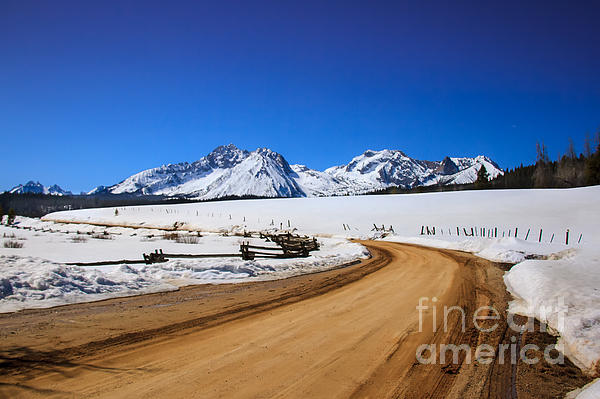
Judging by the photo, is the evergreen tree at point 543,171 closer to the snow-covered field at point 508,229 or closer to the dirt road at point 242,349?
the snow-covered field at point 508,229

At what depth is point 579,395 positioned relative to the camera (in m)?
3.86

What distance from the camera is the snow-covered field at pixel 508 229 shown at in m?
7.19

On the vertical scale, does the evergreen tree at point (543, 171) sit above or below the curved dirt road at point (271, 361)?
above

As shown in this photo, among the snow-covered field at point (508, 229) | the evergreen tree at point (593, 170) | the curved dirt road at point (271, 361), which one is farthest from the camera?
the evergreen tree at point (593, 170)

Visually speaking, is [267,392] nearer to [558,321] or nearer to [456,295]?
[558,321]

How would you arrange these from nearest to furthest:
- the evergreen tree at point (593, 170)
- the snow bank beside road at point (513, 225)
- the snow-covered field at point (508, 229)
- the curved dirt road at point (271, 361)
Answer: the curved dirt road at point (271, 361) → the snow-covered field at point (508, 229) → the snow bank beside road at point (513, 225) → the evergreen tree at point (593, 170)

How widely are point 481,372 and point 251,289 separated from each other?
7.05 metres

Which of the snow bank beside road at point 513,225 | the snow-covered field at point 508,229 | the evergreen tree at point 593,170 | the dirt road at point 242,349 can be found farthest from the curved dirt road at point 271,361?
the evergreen tree at point 593,170

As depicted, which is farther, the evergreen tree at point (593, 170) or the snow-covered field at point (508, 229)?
the evergreen tree at point (593, 170)

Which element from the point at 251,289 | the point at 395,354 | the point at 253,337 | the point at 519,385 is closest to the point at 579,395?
the point at 519,385

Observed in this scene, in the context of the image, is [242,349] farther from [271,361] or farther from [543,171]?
[543,171]

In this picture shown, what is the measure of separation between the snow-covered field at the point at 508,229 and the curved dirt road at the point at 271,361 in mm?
1838

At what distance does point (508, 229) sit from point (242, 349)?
44023 mm

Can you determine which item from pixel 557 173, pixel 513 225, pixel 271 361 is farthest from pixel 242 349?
pixel 557 173
